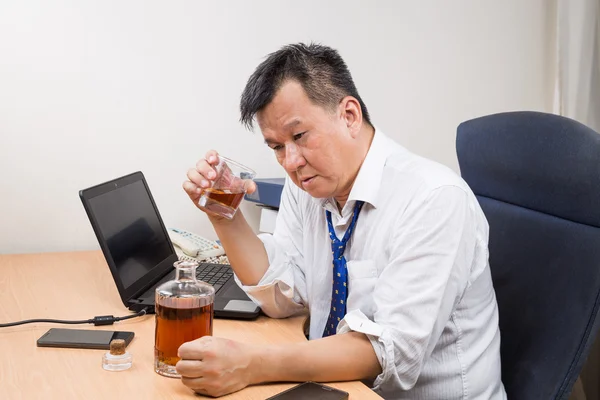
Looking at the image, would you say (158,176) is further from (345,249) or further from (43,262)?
(345,249)

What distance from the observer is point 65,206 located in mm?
1961

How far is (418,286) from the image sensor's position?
1.12 metres

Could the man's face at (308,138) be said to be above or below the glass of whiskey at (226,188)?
above

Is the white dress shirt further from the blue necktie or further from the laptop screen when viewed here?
the laptop screen

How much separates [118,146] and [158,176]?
0.50 ft

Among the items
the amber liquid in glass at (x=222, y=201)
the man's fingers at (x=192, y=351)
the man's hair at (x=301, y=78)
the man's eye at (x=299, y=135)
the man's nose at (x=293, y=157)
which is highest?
the man's hair at (x=301, y=78)

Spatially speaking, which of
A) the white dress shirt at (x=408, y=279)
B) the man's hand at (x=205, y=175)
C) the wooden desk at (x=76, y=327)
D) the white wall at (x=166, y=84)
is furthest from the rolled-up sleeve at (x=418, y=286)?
the white wall at (x=166, y=84)

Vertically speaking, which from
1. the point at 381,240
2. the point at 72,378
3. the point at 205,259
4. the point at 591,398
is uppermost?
the point at 381,240

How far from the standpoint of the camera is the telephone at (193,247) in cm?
183

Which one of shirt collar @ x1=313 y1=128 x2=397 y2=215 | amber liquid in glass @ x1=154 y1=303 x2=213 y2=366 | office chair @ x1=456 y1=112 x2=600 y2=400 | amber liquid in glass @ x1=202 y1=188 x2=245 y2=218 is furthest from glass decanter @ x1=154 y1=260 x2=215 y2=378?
office chair @ x1=456 y1=112 x2=600 y2=400

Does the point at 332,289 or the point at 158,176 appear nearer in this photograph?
the point at 332,289

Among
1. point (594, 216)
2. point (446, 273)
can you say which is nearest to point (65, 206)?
point (446, 273)

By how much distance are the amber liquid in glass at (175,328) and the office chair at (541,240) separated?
2.24 feet

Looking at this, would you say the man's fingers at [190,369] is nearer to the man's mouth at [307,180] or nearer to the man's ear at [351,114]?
the man's mouth at [307,180]
